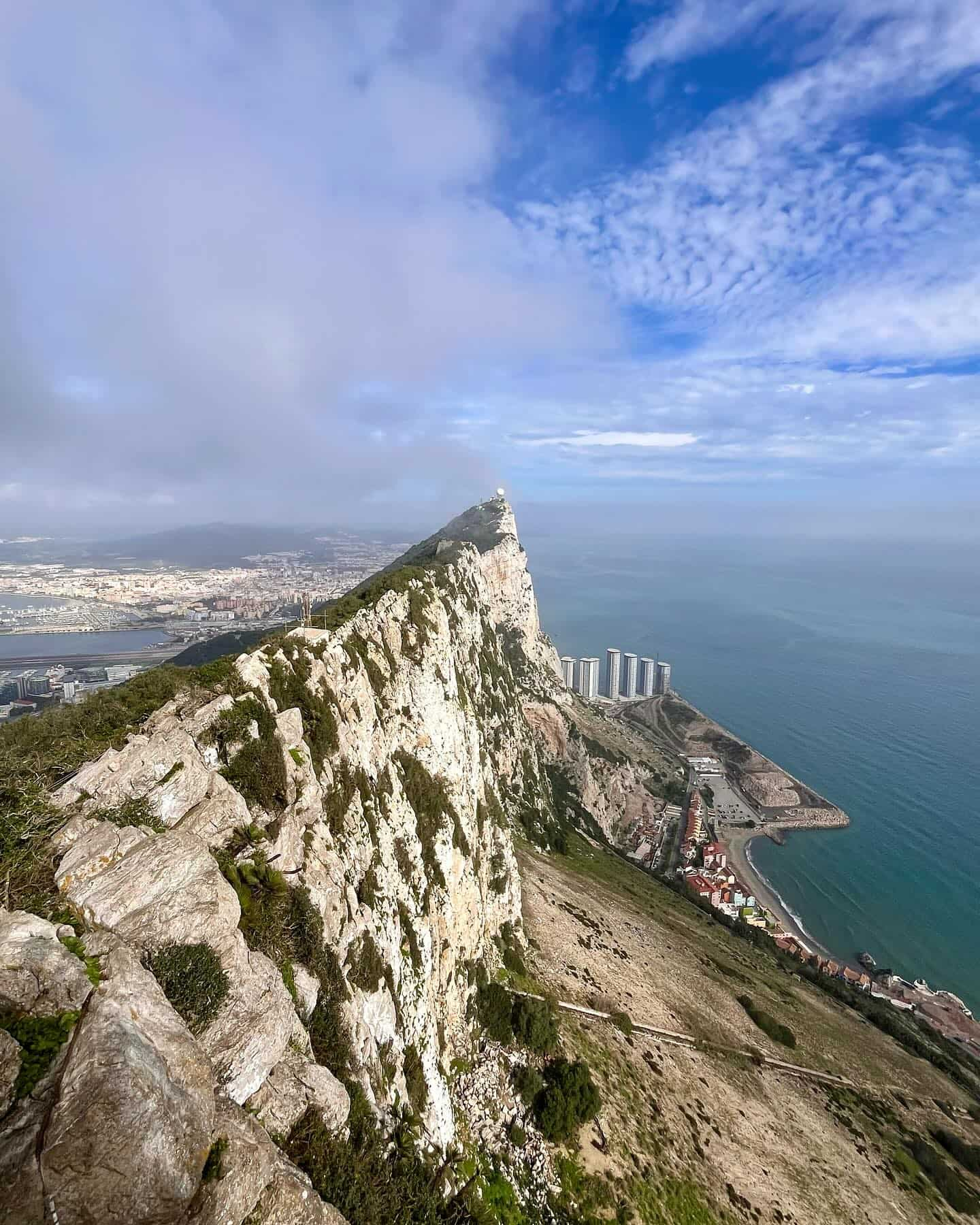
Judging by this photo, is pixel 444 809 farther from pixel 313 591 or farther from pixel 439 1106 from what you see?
pixel 313 591

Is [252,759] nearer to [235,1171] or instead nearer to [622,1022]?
[235,1171]

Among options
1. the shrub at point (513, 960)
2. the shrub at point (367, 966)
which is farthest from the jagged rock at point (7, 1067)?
the shrub at point (513, 960)

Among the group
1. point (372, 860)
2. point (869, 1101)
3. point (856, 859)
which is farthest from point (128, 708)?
Answer: point (856, 859)

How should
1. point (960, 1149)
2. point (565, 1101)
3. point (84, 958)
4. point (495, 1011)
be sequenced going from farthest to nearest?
point (960, 1149) < point (495, 1011) < point (565, 1101) < point (84, 958)

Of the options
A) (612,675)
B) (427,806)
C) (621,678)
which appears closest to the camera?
(427,806)

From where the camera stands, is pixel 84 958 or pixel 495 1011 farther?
pixel 495 1011

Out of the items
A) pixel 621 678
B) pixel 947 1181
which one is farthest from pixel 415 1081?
pixel 621 678
